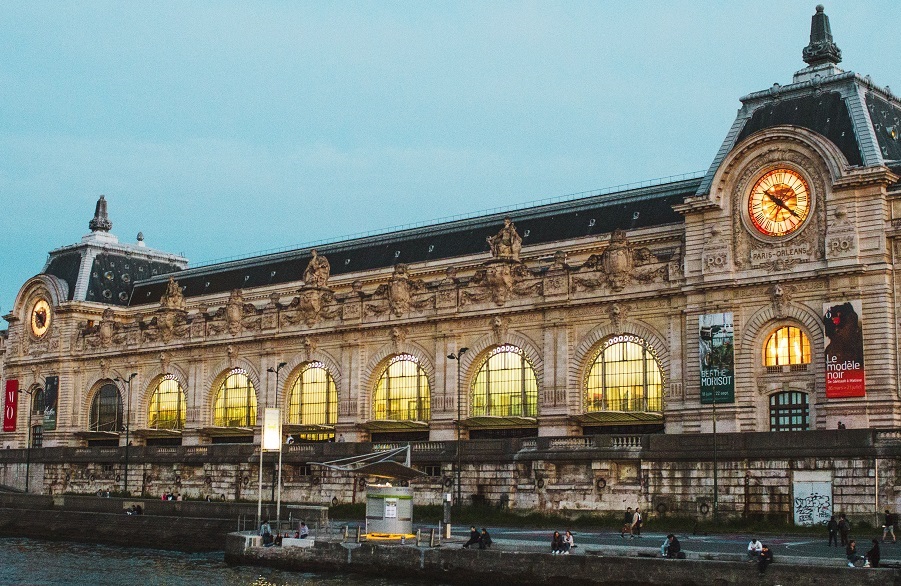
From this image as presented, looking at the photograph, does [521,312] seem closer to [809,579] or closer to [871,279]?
[871,279]

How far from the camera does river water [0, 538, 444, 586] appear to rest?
56844 millimetres

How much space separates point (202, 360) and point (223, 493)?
18180mm

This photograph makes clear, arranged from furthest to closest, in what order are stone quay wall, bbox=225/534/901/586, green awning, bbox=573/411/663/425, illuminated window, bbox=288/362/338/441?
illuminated window, bbox=288/362/338/441
green awning, bbox=573/411/663/425
stone quay wall, bbox=225/534/901/586

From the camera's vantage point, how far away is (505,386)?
86.6 metres

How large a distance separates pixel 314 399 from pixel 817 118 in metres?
45.4

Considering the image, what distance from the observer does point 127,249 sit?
439ft

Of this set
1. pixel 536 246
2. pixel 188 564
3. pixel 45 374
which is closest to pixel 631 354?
pixel 536 246

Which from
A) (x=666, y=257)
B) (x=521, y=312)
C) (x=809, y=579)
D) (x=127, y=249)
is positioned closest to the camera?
(x=809, y=579)

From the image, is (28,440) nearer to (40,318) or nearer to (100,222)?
(40,318)

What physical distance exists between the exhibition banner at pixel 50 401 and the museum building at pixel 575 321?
6.8 inches

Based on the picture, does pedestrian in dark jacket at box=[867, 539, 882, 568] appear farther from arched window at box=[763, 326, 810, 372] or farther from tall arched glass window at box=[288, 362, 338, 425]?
tall arched glass window at box=[288, 362, 338, 425]

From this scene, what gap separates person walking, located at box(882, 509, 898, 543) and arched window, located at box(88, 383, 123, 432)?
3062 inches

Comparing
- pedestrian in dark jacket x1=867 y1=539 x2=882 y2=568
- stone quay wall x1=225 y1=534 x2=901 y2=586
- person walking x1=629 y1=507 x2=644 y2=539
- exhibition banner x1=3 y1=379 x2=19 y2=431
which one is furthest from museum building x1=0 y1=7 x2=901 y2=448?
stone quay wall x1=225 y1=534 x2=901 y2=586

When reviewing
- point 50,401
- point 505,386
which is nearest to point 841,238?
point 505,386
